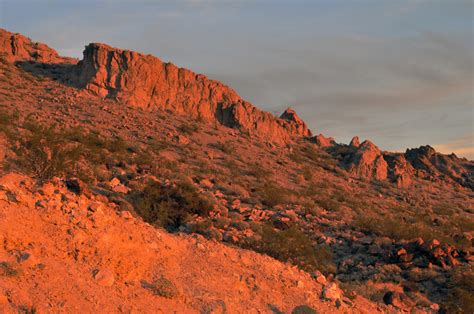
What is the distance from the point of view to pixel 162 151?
2712cm

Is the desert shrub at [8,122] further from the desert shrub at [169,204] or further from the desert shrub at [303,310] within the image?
the desert shrub at [303,310]

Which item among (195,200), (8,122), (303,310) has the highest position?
(8,122)

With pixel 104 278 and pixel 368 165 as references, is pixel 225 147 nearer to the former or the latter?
pixel 368 165

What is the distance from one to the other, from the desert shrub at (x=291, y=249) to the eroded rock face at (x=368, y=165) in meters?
28.2

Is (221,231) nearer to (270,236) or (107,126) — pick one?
(270,236)

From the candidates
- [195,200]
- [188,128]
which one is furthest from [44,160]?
[188,128]

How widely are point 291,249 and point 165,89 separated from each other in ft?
93.8

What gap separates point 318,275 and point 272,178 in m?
18.9

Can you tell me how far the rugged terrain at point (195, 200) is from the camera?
7211 millimetres

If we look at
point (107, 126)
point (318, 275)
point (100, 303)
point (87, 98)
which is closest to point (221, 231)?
point (318, 275)

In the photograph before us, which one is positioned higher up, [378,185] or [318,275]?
[378,185]

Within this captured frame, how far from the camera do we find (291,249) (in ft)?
39.6

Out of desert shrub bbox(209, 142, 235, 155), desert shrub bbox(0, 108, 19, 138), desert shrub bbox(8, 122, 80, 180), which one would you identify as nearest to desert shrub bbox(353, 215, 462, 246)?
desert shrub bbox(8, 122, 80, 180)

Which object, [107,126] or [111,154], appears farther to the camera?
[107,126]
